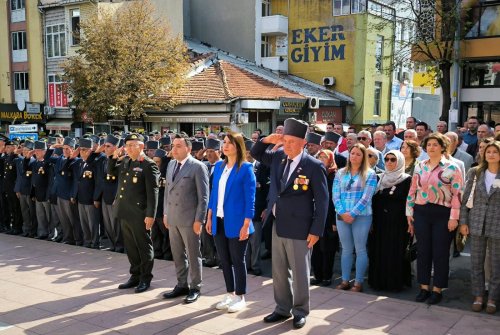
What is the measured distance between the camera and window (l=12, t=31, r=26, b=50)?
2917 cm

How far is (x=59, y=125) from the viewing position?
90.5ft

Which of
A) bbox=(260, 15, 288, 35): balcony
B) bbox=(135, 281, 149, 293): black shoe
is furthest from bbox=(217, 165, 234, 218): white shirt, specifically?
bbox=(260, 15, 288, 35): balcony

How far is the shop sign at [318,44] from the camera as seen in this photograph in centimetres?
2625

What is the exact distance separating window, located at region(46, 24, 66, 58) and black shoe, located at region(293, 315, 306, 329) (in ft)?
84.7

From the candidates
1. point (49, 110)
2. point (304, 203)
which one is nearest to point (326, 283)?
point (304, 203)

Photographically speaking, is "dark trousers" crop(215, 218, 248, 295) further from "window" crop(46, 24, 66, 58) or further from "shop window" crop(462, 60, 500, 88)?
"window" crop(46, 24, 66, 58)

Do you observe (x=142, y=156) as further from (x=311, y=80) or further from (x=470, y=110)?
(x=311, y=80)

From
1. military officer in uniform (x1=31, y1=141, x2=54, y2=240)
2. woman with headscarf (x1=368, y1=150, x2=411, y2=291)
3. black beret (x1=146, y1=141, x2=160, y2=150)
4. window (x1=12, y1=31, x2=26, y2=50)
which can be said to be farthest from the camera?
window (x1=12, y1=31, x2=26, y2=50)

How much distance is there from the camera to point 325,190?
4.73 metres

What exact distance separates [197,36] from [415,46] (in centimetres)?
1930

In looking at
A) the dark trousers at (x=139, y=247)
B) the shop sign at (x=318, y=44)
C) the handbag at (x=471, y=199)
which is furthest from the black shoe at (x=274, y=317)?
the shop sign at (x=318, y=44)

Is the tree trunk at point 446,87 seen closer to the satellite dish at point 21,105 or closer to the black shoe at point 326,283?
the black shoe at point 326,283

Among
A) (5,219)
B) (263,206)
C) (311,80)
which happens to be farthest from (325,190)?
(311,80)

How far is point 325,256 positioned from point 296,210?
1.97 m
